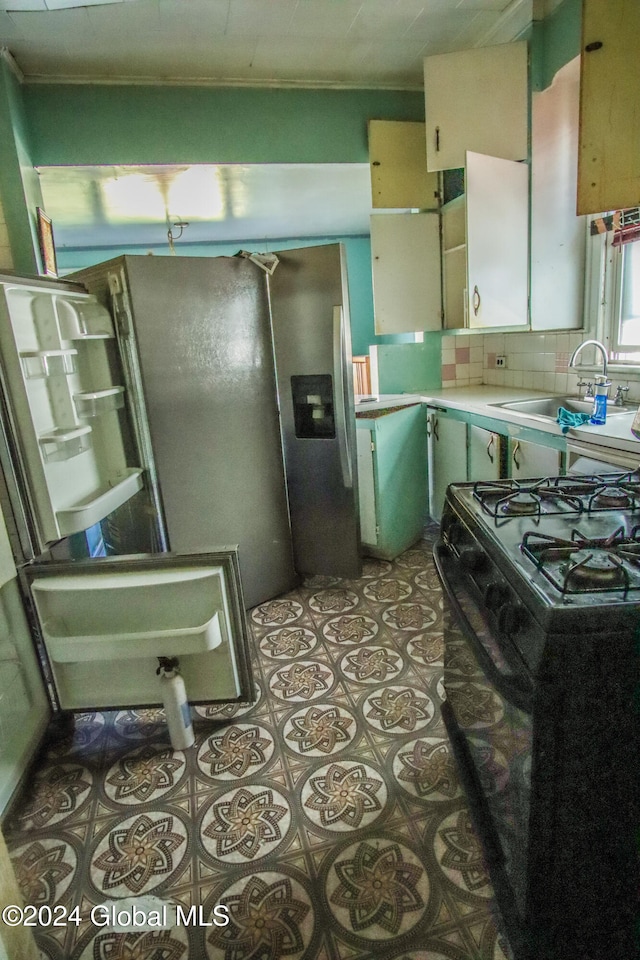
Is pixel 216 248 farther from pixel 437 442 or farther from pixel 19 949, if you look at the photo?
pixel 19 949

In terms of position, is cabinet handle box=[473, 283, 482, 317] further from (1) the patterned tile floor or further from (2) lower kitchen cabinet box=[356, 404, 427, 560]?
(1) the patterned tile floor

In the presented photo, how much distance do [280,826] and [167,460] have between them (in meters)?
1.39

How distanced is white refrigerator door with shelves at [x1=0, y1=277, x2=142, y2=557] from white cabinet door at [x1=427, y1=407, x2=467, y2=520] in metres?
1.65

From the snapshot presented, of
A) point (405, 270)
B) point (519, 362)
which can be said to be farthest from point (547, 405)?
point (405, 270)

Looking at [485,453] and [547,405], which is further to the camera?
[547,405]

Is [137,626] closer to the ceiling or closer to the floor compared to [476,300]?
closer to the floor

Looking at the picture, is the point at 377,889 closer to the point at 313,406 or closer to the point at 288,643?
the point at 288,643

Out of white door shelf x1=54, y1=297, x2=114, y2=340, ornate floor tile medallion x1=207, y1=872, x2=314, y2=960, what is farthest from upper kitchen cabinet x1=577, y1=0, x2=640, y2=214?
ornate floor tile medallion x1=207, y1=872, x2=314, y2=960

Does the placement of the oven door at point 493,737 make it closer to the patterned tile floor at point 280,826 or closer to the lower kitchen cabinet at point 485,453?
the patterned tile floor at point 280,826

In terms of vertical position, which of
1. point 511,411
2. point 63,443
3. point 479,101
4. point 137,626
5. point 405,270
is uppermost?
point 479,101

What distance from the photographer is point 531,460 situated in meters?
2.25

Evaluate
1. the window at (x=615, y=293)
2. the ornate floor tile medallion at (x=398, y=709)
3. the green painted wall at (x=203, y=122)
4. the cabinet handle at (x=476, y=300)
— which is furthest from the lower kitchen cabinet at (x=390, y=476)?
the green painted wall at (x=203, y=122)

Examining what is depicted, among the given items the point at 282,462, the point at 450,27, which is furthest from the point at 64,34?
the point at 282,462

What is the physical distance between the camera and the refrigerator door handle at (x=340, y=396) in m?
2.40
